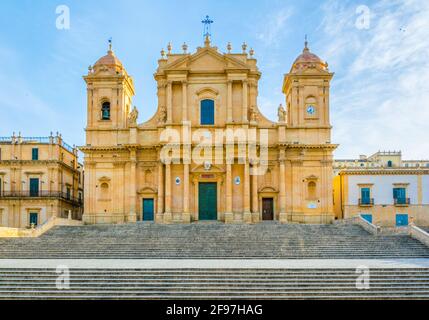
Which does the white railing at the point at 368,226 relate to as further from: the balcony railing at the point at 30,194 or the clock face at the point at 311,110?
the balcony railing at the point at 30,194

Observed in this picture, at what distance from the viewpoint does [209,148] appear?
115 feet

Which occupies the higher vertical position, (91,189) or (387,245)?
(91,189)

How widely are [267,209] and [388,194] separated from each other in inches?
505

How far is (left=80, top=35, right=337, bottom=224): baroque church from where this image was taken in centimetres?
3491

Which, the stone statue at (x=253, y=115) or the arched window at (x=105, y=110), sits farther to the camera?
the arched window at (x=105, y=110)

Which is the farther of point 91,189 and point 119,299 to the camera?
point 91,189

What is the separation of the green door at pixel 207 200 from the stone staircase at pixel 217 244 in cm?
571

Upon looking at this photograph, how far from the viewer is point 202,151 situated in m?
35.0

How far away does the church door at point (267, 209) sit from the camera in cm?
3581

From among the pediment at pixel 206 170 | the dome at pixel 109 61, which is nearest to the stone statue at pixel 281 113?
the pediment at pixel 206 170

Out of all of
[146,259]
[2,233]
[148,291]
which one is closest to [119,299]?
[148,291]
